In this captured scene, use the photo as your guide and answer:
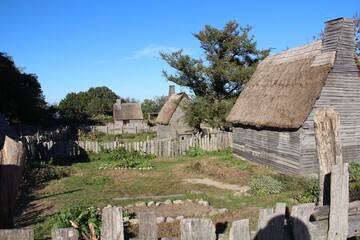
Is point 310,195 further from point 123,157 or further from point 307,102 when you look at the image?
point 123,157

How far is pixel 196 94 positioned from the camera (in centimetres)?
3033

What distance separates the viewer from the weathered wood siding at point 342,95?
15.2m

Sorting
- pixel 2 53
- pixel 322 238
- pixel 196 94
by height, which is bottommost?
pixel 322 238

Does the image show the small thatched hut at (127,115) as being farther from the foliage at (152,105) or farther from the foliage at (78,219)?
the foliage at (78,219)

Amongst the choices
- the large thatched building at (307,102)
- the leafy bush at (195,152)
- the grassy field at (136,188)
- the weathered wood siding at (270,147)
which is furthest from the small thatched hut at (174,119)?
the large thatched building at (307,102)

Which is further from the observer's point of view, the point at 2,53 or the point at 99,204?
the point at 2,53

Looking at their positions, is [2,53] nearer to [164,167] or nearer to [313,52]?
[164,167]

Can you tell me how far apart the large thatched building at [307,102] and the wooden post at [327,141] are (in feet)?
29.5

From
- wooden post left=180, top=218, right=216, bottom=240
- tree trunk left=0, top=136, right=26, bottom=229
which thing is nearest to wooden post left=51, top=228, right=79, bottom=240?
tree trunk left=0, top=136, right=26, bottom=229

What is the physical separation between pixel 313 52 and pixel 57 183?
13.9 meters

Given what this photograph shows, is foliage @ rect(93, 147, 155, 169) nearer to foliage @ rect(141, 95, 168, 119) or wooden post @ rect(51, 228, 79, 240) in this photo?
wooden post @ rect(51, 228, 79, 240)

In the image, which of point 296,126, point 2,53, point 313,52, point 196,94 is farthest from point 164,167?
point 2,53

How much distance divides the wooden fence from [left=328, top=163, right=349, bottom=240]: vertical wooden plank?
1772 cm

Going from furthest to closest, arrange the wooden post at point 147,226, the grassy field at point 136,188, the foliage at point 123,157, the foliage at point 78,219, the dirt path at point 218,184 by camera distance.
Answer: the foliage at point 123,157 < the dirt path at point 218,184 < the grassy field at point 136,188 < the foliage at point 78,219 < the wooden post at point 147,226
